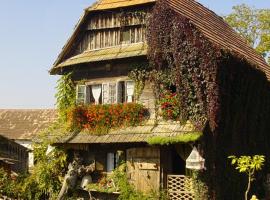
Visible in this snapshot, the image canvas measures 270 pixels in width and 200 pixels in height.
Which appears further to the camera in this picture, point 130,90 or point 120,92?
point 120,92

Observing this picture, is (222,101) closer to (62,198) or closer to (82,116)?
(82,116)

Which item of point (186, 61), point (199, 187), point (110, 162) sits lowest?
point (199, 187)

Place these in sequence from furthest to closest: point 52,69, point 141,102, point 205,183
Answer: point 52,69 → point 141,102 → point 205,183

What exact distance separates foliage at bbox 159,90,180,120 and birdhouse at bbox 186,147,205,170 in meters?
2.26

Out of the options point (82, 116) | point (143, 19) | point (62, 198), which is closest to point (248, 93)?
point (143, 19)

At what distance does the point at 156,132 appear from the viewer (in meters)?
19.8

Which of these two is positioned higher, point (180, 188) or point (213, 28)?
point (213, 28)

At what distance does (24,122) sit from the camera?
43875 millimetres

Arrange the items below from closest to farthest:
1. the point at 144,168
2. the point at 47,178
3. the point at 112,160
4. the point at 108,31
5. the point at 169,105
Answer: the point at 169,105
the point at 144,168
the point at 112,160
the point at 47,178
the point at 108,31

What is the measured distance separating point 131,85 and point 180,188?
5618mm

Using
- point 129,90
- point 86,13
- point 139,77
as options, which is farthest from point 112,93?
point 86,13

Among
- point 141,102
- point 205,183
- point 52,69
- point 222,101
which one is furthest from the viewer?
point 52,69

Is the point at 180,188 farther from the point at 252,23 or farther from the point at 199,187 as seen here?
the point at 252,23

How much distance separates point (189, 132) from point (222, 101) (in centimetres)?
238
